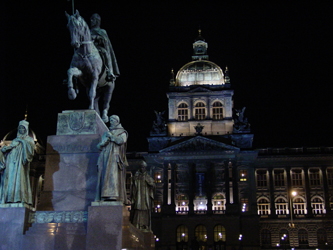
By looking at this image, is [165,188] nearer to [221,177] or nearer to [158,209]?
[158,209]

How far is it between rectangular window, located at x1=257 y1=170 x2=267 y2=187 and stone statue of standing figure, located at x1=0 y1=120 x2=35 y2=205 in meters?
64.3

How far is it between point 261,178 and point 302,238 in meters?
11.0

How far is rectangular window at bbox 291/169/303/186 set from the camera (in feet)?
235

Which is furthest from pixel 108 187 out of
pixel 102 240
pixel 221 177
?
pixel 221 177

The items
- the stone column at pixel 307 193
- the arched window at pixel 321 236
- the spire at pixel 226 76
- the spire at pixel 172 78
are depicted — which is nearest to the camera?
the arched window at pixel 321 236

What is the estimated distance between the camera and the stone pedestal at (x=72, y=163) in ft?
35.9

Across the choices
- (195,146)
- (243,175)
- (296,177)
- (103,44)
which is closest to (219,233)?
(243,175)

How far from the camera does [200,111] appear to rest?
78.7 m

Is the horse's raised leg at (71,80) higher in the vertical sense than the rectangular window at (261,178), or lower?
lower

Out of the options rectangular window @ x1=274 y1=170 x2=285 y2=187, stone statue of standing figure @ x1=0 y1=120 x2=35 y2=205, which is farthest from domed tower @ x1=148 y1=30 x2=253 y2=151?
stone statue of standing figure @ x1=0 y1=120 x2=35 y2=205

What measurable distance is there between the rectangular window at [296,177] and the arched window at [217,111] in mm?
→ 15226

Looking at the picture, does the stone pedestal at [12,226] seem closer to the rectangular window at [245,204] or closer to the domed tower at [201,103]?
the rectangular window at [245,204]

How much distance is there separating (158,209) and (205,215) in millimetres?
7989

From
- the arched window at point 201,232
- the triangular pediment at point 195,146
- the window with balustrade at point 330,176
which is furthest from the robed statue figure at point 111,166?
the window with balustrade at point 330,176
